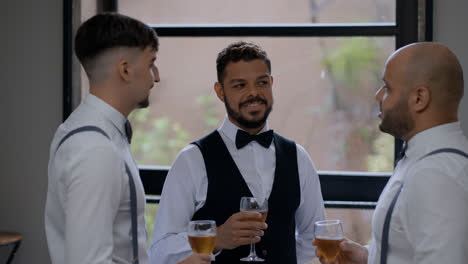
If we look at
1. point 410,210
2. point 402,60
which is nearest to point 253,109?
point 402,60

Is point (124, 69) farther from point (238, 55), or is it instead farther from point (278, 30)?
point (278, 30)

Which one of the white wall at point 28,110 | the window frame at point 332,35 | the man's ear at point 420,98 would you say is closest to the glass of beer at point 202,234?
the man's ear at point 420,98

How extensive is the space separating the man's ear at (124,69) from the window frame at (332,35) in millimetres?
1619

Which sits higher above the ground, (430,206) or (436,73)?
(436,73)

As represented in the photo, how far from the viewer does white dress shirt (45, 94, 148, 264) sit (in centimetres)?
129

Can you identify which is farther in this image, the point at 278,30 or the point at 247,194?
the point at 278,30

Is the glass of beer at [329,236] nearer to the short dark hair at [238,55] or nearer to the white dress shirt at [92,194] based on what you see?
the white dress shirt at [92,194]

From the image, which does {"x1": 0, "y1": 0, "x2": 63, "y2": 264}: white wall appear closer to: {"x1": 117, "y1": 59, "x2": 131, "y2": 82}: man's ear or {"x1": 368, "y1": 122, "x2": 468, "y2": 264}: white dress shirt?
{"x1": 117, "y1": 59, "x2": 131, "y2": 82}: man's ear

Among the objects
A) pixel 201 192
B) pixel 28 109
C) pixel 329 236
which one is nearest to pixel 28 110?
pixel 28 109

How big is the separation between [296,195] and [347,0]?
4.52ft

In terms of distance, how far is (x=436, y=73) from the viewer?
1.52 meters

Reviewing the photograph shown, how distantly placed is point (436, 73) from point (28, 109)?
7.94 ft

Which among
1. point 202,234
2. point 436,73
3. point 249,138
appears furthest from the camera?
point 249,138

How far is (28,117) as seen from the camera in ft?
10.0
